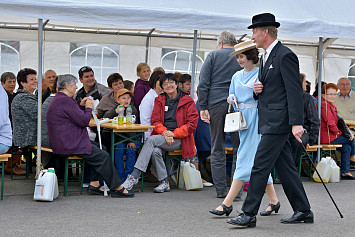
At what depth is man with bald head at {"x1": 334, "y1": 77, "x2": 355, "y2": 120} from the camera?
1062 centimetres

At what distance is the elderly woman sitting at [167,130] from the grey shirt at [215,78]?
25.5 inches

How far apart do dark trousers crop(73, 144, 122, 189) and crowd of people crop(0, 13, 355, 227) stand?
0.01 metres

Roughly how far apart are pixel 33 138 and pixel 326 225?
3.67m

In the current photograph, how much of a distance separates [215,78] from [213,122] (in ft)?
1.66

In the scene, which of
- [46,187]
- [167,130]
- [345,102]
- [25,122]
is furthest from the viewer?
[345,102]

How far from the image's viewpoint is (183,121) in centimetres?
752

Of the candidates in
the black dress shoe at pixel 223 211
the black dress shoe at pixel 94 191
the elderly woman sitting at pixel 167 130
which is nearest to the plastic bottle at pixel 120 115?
the elderly woman sitting at pixel 167 130

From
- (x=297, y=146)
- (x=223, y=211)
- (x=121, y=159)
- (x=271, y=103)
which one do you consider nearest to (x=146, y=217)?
(x=223, y=211)

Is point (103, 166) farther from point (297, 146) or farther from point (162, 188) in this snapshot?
point (297, 146)

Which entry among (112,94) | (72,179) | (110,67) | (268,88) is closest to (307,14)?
(112,94)

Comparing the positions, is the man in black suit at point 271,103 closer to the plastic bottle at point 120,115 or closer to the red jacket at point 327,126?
the plastic bottle at point 120,115

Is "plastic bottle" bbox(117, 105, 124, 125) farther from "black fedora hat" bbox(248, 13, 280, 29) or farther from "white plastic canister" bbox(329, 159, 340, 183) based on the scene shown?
"white plastic canister" bbox(329, 159, 340, 183)

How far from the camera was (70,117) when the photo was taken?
664 centimetres

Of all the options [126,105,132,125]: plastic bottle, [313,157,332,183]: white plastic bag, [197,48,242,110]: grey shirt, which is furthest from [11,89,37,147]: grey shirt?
[313,157,332,183]: white plastic bag
